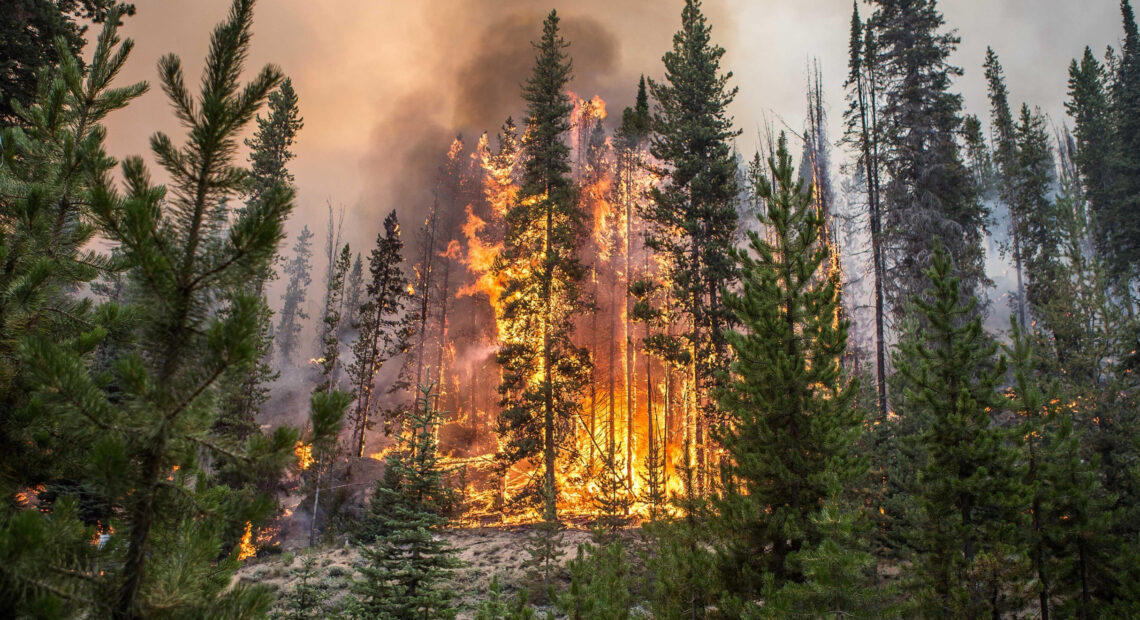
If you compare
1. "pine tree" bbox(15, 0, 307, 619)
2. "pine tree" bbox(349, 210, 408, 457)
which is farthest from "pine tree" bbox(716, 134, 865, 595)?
"pine tree" bbox(349, 210, 408, 457)

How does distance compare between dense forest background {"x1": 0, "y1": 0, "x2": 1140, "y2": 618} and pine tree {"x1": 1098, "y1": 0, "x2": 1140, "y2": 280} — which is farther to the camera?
pine tree {"x1": 1098, "y1": 0, "x2": 1140, "y2": 280}

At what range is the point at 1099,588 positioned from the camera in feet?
33.2

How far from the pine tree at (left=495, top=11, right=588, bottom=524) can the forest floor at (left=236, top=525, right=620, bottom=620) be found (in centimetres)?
243

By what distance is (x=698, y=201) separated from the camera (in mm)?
21344

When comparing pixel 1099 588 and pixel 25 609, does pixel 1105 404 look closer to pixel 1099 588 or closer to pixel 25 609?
pixel 1099 588

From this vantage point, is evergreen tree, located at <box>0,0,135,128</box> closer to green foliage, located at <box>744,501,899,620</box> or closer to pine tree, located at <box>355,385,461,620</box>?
pine tree, located at <box>355,385,461,620</box>

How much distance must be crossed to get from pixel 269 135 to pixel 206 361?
969 inches

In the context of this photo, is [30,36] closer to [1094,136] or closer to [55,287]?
[55,287]

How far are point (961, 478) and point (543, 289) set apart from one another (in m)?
15.1

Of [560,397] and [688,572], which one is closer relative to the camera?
[688,572]

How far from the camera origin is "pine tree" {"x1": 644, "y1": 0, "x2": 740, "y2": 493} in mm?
19859

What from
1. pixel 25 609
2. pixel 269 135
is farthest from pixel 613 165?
pixel 25 609

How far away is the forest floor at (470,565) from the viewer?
44.5 ft

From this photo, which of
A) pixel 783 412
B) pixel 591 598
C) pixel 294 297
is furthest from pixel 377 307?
pixel 294 297
